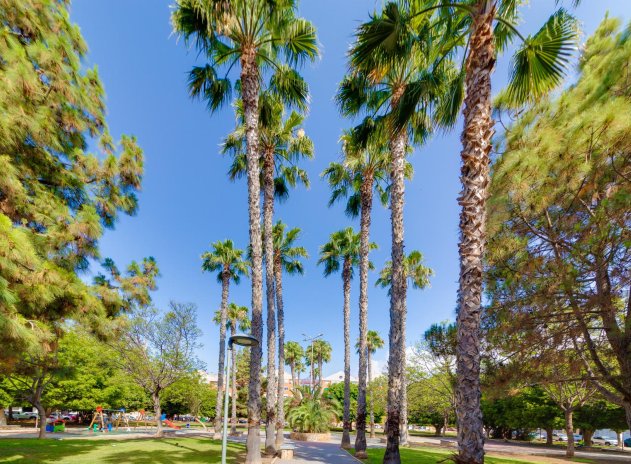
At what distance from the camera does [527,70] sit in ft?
24.0

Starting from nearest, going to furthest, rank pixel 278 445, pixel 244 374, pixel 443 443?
pixel 278 445, pixel 443 443, pixel 244 374

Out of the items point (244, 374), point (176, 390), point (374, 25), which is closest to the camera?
point (374, 25)

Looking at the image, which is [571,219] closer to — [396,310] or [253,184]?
[396,310]

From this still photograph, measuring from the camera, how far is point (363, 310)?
16.6 meters

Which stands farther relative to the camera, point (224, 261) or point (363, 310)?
point (224, 261)

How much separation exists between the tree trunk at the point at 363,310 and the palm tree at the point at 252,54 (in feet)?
21.0

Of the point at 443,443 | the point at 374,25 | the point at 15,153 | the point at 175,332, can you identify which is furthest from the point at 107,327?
the point at 443,443

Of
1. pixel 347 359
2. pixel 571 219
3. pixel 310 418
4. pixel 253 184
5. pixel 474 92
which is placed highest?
pixel 253 184

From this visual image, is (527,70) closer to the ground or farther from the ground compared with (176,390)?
farther from the ground

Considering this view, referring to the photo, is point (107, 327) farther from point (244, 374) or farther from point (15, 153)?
point (244, 374)

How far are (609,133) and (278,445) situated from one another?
16.7 m

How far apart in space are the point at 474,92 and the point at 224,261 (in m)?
24.4

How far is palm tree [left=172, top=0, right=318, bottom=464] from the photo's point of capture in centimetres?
1032

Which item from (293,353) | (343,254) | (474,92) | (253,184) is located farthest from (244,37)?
(293,353)
